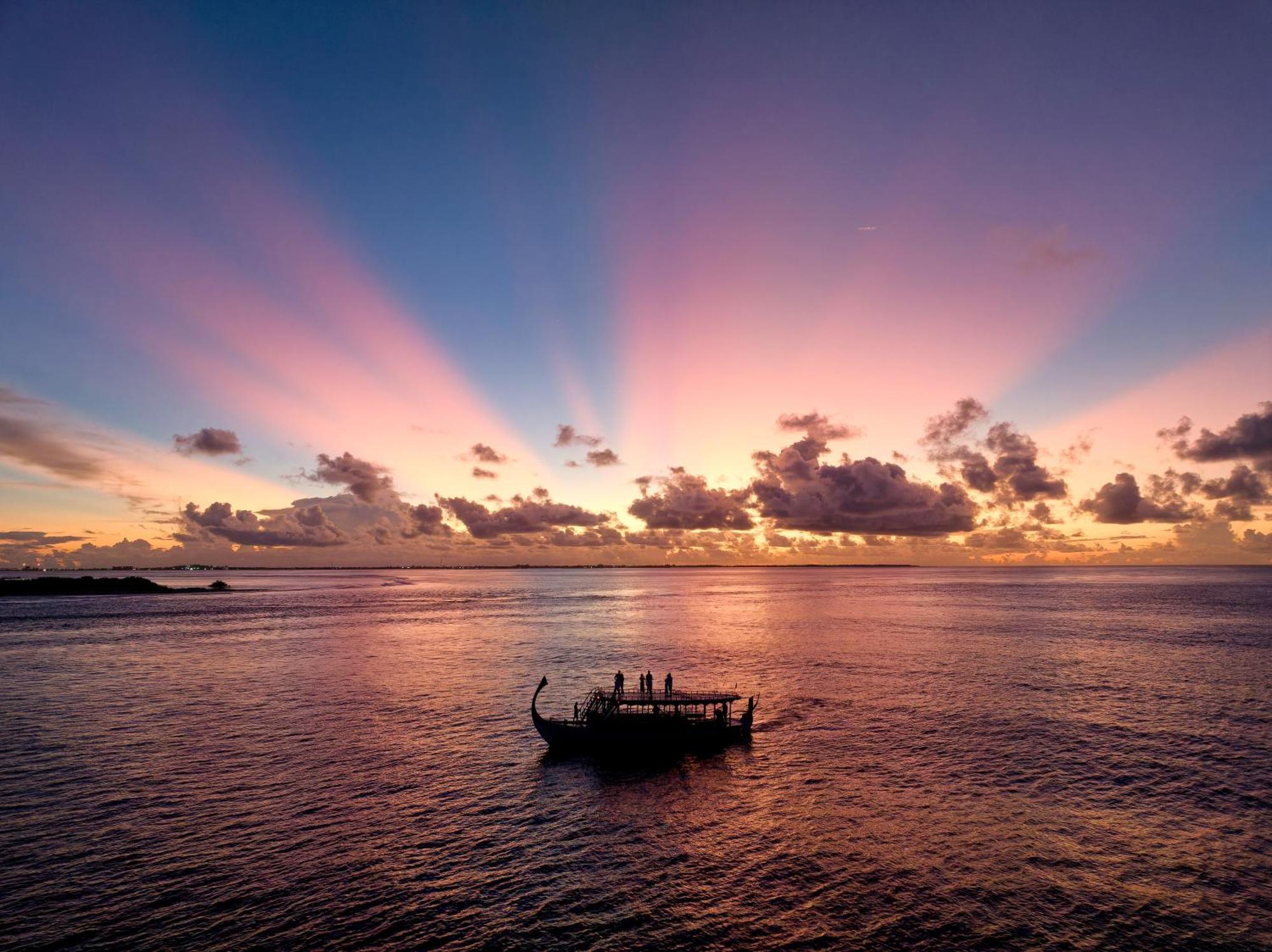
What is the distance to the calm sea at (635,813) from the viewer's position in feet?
85.3

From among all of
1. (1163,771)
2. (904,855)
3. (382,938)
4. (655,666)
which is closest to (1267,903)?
(904,855)

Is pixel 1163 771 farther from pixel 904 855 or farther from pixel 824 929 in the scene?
pixel 824 929

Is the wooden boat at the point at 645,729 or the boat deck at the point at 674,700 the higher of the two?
the boat deck at the point at 674,700

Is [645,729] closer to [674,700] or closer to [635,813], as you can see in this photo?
[674,700]

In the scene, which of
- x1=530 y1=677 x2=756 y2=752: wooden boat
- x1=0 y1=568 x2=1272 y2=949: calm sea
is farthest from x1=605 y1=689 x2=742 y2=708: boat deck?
x1=0 y1=568 x2=1272 y2=949: calm sea

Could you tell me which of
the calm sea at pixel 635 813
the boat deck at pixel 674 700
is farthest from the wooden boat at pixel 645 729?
the calm sea at pixel 635 813

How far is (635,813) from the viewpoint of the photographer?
36844 millimetres

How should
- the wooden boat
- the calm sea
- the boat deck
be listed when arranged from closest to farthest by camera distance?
the calm sea, the wooden boat, the boat deck

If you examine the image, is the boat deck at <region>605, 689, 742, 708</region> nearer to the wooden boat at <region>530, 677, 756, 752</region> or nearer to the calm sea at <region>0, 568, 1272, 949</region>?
the wooden boat at <region>530, 677, 756, 752</region>

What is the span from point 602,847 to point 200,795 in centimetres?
2521

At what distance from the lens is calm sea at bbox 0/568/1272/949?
26000 millimetres

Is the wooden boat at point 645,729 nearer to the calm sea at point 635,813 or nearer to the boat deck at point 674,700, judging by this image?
the boat deck at point 674,700

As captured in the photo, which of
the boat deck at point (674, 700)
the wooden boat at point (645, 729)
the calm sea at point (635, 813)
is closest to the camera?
the calm sea at point (635, 813)

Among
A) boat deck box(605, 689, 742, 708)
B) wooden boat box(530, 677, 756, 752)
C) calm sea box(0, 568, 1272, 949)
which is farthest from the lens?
boat deck box(605, 689, 742, 708)
